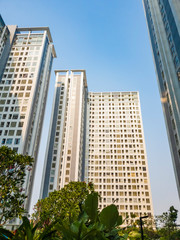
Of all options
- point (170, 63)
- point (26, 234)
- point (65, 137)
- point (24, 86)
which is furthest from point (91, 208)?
point (65, 137)

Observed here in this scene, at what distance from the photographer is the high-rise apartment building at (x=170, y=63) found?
29938mm

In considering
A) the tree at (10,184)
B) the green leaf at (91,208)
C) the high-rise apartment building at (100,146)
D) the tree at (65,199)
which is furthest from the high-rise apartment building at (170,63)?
the high-rise apartment building at (100,146)

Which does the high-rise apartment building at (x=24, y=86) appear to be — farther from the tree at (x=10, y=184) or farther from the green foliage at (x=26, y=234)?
the green foliage at (x=26, y=234)

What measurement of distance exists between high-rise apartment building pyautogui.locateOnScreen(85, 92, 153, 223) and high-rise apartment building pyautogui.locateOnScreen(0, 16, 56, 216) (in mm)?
30413

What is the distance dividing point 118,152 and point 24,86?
43155mm

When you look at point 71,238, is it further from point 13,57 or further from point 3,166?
point 13,57

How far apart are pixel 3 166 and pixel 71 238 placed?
11650 mm

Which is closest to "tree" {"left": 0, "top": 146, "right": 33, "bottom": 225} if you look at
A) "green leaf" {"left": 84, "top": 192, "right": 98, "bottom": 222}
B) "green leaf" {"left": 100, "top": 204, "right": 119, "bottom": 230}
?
"green leaf" {"left": 84, "top": 192, "right": 98, "bottom": 222}

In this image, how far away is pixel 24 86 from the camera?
49.0 meters

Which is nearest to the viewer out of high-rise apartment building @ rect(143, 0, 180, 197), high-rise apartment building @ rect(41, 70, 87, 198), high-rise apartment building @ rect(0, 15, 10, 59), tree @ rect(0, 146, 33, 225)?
tree @ rect(0, 146, 33, 225)

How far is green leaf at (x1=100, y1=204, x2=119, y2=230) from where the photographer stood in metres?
2.83

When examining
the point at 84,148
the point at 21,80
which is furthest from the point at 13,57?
the point at 84,148

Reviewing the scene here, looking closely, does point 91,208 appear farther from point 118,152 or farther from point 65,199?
point 118,152

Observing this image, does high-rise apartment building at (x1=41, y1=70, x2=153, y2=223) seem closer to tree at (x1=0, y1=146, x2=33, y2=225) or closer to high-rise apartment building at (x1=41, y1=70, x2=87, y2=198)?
high-rise apartment building at (x1=41, y1=70, x2=87, y2=198)
